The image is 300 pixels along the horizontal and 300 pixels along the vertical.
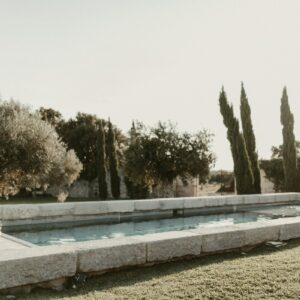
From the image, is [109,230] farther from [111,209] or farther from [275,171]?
[275,171]

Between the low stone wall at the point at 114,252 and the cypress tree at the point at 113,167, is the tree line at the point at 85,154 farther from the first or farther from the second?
the low stone wall at the point at 114,252

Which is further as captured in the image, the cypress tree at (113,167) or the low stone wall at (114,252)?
the cypress tree at (113,167)

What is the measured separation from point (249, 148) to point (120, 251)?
1026 inches

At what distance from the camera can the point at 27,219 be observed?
9.55m

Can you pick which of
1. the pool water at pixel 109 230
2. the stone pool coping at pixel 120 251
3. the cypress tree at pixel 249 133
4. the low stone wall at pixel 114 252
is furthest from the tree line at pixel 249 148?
the low stone wall at pixel 114 252

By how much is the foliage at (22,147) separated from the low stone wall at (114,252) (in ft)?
52.7

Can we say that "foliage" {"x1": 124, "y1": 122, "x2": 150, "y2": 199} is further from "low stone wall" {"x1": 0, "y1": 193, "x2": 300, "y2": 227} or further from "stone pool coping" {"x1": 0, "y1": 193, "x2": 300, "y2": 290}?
"stone pool coping" {"x1": 0, "y1": 193, "x2": 300, "y2": 290}

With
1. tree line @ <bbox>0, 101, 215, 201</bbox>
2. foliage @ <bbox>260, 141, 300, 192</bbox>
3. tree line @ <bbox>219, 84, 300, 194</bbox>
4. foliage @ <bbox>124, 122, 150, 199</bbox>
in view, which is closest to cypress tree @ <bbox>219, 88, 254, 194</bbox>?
tree line @ <bbox>219, 84, 300, 194</bbox>

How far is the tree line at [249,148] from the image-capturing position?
27.5 m

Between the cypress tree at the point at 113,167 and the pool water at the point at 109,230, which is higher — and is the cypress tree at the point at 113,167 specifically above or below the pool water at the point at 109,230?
above

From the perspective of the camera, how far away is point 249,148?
2970 cm

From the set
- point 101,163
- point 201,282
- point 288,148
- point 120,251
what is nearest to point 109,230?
point 120,251

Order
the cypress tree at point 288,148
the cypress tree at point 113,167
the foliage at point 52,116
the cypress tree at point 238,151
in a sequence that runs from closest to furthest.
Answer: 1. the cypress tree at point 238,151
2. the cypress tree at point 288,148
3. the cypress tree at point 113,167
4. the foliage at point 52,116

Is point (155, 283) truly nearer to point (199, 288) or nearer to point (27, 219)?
point (199, 288)
